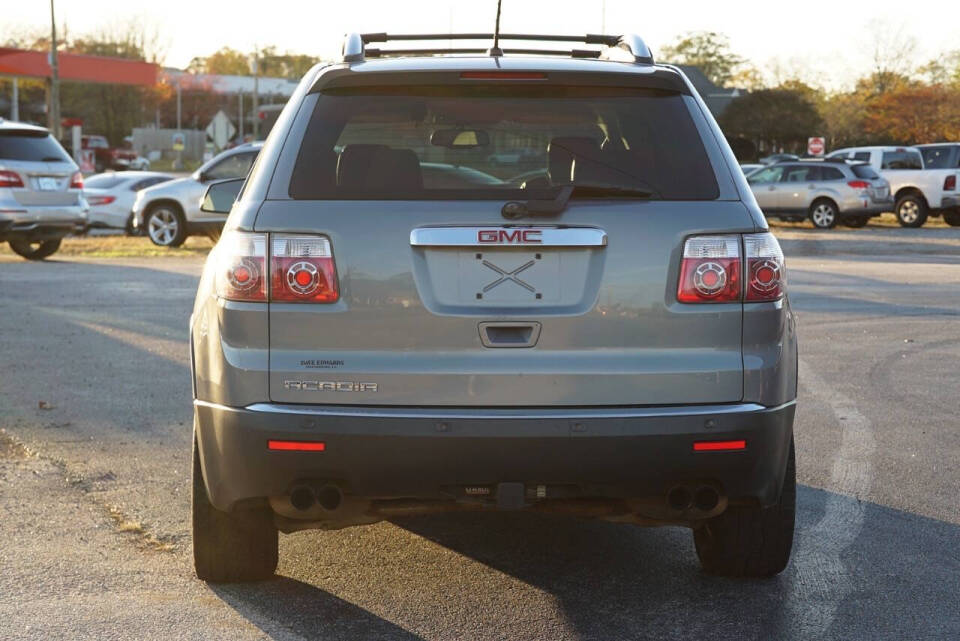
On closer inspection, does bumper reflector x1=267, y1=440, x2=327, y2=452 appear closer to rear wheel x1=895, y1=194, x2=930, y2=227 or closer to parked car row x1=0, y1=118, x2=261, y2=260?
parked car row x1=0, y1=118, x2=261, y2=260

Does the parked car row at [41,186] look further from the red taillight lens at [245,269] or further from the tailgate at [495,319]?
the tailgate at [495,319]

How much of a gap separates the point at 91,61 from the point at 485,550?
204 feet

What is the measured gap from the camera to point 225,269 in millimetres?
4035

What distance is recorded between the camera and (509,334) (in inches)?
153

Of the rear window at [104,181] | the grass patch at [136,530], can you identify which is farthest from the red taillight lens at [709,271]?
the rear window at [104,181]

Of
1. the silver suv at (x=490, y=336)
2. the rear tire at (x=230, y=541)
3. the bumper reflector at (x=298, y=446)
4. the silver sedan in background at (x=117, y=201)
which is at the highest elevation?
the silver suv at (x=490, y=336)

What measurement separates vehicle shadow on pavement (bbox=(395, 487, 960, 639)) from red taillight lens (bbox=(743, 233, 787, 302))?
102 centimetres

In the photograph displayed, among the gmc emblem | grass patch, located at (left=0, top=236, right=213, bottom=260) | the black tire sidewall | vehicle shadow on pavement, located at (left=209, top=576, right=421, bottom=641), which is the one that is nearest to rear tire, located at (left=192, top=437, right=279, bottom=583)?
vehicle shadow on pavement, located at (left=209, top=576, right=421, bottom=641)

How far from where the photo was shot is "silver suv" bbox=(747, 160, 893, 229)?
1203 inches

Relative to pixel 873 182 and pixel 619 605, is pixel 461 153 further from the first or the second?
pixel 873 182

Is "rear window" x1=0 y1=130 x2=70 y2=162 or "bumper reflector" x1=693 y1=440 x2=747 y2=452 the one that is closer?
"bumper reflector" x1=693 y1=440 x2=747 y2=452

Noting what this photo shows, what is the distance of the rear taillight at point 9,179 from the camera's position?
17.6 meters

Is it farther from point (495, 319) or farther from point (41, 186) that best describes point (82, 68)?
point (495, 319)

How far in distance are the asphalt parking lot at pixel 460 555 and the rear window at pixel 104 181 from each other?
18265 millimetres
